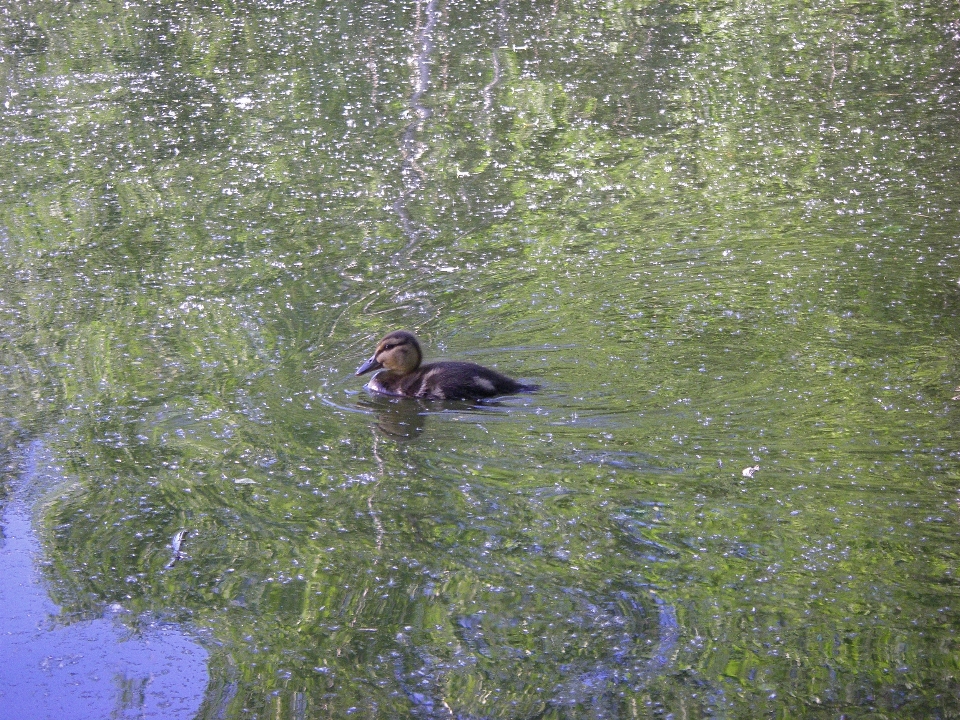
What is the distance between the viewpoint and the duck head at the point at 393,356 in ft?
19.0

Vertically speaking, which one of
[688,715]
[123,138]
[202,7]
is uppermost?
[202,7]

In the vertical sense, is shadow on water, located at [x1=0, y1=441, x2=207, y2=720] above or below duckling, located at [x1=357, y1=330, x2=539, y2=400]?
below

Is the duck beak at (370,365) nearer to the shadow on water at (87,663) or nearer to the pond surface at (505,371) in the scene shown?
the pond surface at (505,371)

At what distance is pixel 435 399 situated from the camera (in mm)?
5633

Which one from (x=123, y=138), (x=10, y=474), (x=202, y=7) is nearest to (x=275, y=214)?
(x=123, y=138)

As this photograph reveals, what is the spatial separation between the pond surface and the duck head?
135mm

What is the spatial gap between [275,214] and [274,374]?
258cm

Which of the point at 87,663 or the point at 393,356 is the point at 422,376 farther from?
the point at 87,663

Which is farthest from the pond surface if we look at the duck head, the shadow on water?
the duck head

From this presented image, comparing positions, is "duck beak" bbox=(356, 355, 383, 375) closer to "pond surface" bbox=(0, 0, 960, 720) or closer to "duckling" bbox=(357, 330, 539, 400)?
"duckling" bbox=(357, 330, 539, 400)

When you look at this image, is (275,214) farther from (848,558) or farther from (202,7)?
(202,7)

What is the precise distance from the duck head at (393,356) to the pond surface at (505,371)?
135 mm

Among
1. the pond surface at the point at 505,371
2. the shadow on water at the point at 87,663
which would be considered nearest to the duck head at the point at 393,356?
the pond surface at the point at 505,371

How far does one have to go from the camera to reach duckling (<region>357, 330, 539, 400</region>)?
5527 millimetres
